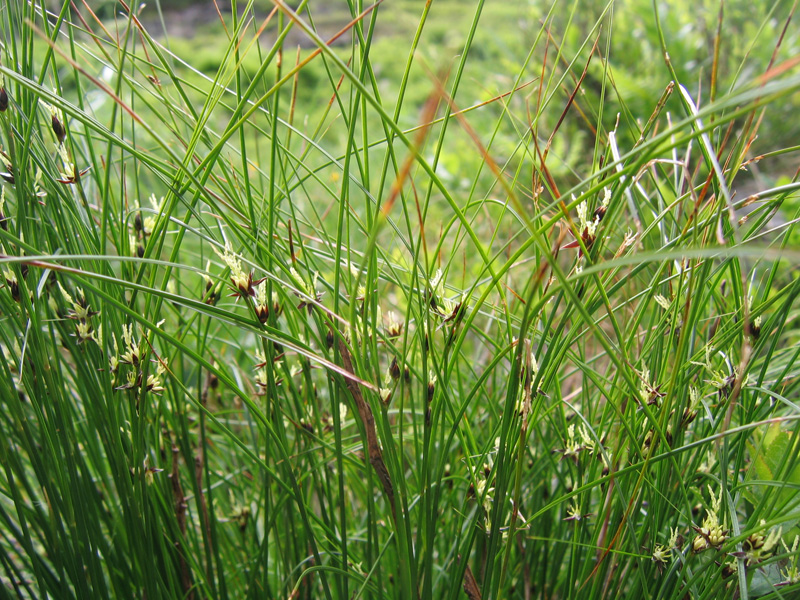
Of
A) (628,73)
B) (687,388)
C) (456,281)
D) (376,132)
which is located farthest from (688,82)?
(687,388)

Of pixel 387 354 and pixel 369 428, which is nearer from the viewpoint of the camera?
pixel 369 428

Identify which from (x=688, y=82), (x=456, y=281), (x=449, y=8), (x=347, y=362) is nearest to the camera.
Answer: (x=347, y=362)

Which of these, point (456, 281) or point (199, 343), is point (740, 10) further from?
point (199, 343)

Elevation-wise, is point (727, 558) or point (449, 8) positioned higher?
point (449, 8)

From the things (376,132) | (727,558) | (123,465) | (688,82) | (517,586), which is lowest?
(517,586)

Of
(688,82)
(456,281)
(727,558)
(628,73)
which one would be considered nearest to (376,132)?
(628,73)

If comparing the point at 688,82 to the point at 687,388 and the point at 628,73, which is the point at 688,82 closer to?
the point at 628,73

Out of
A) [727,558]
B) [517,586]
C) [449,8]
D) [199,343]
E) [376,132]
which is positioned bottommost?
[517,586]

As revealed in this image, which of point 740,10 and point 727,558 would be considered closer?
point 727,558

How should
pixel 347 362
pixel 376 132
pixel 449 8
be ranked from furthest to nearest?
pixel 449 8 → pixel 376 132 → pixel 347 362
